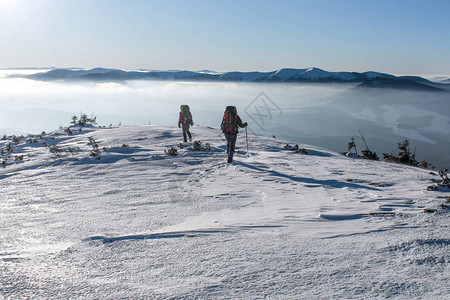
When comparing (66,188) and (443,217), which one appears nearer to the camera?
(443,217)

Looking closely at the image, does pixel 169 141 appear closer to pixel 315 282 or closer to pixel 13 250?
pixel 13 250

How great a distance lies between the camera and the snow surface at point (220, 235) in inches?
81.0

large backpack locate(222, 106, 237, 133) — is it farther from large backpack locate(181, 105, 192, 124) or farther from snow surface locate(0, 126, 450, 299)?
large backpack locate(181, 105, 192, 124)

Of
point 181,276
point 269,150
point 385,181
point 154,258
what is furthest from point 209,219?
point 269,150

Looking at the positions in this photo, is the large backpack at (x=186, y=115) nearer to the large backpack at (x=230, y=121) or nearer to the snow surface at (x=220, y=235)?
the large backpack at (x=230, y=121)

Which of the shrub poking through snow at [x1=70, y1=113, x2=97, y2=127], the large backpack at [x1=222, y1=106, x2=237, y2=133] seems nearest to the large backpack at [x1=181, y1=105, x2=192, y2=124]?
the large backpack at [x1=222, y1=106, x2=237, y2=133]

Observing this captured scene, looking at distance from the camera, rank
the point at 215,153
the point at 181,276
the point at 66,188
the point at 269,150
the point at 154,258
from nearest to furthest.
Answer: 1. the point at 181,276
2. the point at 154,258
3. the point at 66,188
4. the point at 215,153
5. the point at 269,150

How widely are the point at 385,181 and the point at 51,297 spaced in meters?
6.67

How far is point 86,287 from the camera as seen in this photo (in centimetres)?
204

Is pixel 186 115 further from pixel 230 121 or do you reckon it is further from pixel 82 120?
pixel 82 120

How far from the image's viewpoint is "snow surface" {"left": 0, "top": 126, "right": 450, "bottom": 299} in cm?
206

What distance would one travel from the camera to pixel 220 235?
10.5ft

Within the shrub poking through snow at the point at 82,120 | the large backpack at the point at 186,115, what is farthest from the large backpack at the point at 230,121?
the shrub poking through snow at the point at 82,120

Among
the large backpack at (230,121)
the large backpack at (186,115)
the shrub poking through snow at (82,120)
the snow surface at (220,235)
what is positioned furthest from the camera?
the shrub poking through snow at (82,120)
